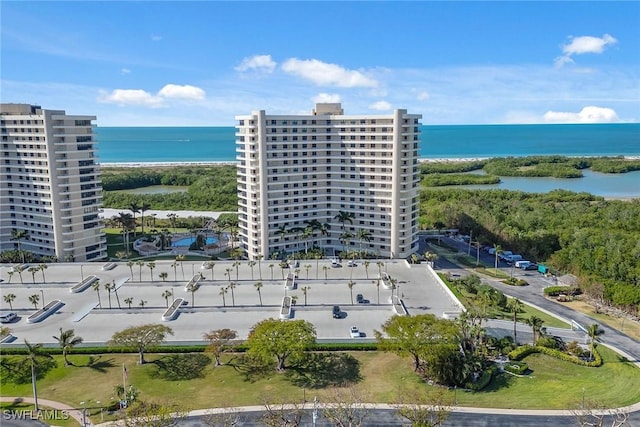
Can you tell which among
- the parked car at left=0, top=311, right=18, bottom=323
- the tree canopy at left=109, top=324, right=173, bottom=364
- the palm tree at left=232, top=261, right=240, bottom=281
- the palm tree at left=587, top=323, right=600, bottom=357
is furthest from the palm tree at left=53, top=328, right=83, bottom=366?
the palm tree at left=587, top=323, right=600, bottom=357

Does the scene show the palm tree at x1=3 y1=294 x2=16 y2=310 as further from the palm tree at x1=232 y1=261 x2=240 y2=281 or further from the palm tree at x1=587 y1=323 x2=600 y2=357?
the palm tree at x1=587 y1=323 x2=600 y2=357

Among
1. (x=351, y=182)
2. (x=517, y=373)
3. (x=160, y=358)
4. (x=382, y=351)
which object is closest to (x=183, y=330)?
(x=160, y=358)

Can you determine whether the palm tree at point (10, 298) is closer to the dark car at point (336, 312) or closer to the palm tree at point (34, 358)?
the palm tree at point (34, 358)

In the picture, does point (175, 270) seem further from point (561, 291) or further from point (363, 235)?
point (561, 291)

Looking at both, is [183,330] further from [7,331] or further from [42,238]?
[42,238]

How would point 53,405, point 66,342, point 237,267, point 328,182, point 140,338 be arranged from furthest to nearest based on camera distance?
point 328,182, point 237,267, point 66,342, point 140,338, point 53,405
